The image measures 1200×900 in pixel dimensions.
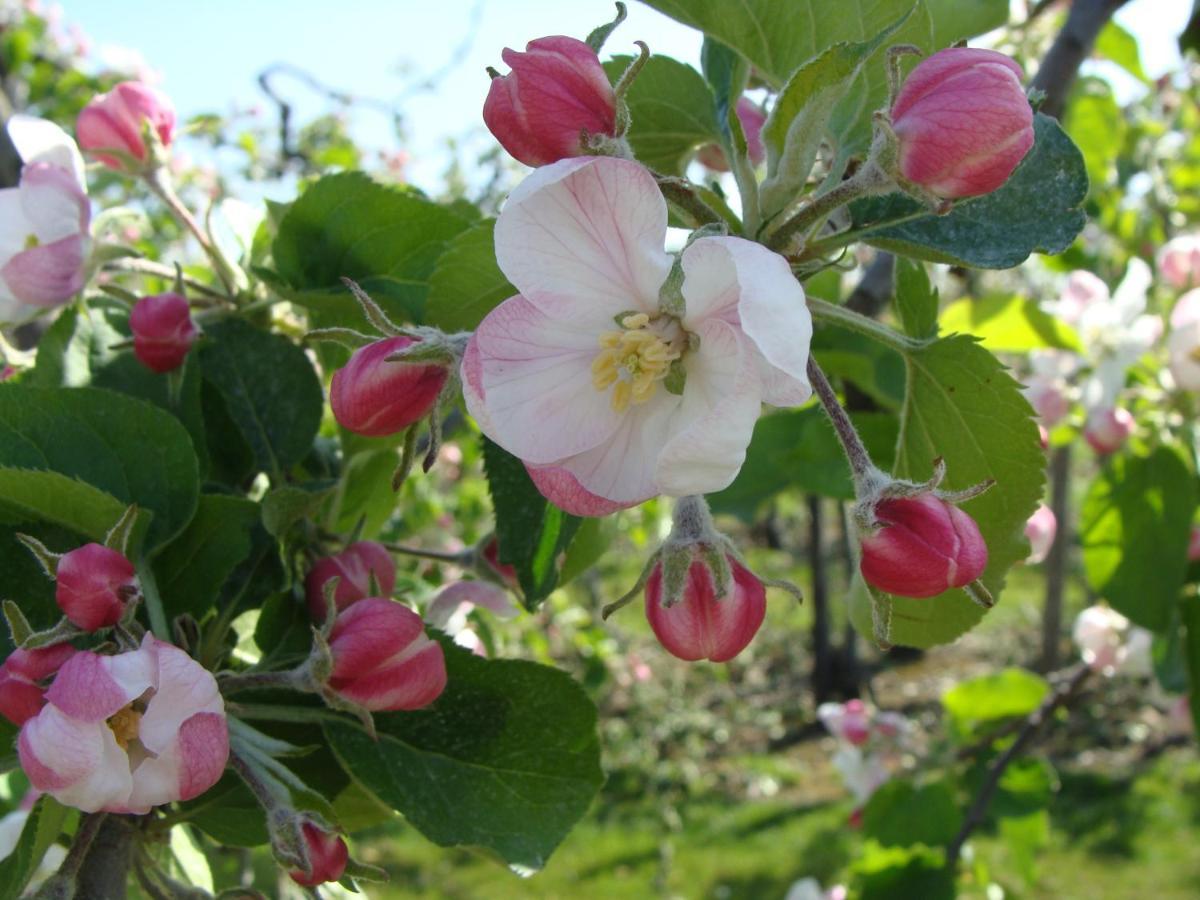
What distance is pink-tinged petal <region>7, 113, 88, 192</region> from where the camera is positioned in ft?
3.63

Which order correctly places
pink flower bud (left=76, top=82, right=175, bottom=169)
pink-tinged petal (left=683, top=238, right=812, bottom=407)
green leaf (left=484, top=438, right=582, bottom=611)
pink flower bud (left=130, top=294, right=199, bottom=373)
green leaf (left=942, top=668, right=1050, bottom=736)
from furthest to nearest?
1. green leaf (left=942, top=668, right=1050, bottom=736)
2. pink flower bud (left=76, top=82, right=175, bottom=169)
3. pink flower bud (left=130, top=294, right=199, bottom=373)
4. green leaf (left=484, top=438, right=582, bottom=611)
5. pink-tinged petal (left=683, top=238, right=812, bottom=407)

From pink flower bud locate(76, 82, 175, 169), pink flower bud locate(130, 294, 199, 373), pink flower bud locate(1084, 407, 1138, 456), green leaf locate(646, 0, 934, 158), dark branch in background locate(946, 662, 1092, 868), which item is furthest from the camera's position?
dark branch in background locate(946, 662, 1092, 868)

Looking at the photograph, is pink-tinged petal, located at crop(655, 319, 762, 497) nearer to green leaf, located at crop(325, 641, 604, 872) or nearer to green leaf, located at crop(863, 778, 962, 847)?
green leaf, located at crop(325, 641, 604, 872)

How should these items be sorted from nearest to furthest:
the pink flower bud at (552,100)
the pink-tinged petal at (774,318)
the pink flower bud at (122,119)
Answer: the pink-tinged petal at (774,318) → the pink flower bud at (552,100) → the pink flower bud at (122,119)

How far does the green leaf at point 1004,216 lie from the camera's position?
812 mm

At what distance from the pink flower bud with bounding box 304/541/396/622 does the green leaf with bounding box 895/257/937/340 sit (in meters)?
0.50

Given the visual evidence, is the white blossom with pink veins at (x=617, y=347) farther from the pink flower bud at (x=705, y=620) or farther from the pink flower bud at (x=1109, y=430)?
the pink flower bud at (x=1109, y=430)

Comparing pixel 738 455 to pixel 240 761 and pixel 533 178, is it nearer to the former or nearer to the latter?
pixel 533 178

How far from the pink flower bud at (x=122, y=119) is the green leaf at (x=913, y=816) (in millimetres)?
1800

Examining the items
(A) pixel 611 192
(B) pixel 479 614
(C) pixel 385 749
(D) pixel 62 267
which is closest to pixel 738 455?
(A) pixel 611 192

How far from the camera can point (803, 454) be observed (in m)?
1.65

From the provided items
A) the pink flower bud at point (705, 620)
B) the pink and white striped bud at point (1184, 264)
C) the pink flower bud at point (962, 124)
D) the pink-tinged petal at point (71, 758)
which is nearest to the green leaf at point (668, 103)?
the pink flower bud at point (962, 124)

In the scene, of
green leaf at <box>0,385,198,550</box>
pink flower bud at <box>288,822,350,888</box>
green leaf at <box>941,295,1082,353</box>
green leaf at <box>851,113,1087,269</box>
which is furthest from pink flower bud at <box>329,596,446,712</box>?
green leaf at <box>941,295,1082,353</box>

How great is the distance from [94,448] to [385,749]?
0.35m
